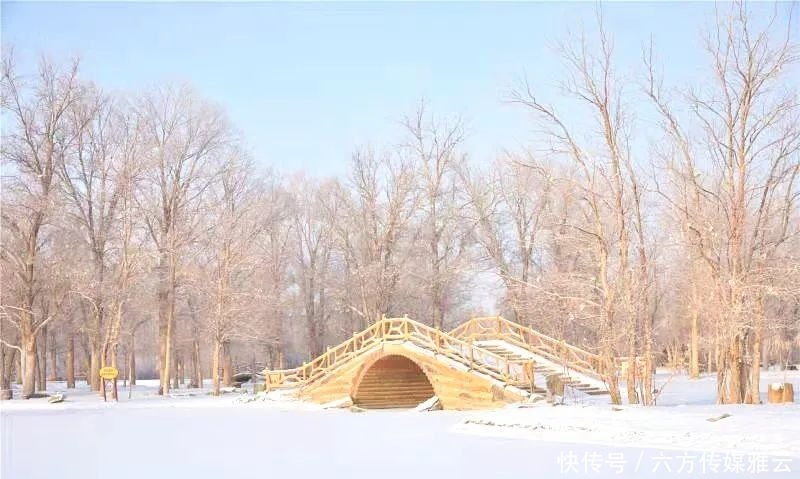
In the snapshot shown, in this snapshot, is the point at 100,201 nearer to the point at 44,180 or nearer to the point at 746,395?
the point at 44,180

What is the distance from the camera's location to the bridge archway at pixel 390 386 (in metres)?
25.6

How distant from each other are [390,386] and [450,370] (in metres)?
4.31

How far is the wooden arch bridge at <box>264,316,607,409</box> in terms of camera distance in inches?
842

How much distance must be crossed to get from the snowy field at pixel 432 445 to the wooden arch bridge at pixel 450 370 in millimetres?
1161

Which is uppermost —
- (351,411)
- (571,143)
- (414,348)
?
(571,143)

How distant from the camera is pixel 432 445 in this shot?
14555 mm

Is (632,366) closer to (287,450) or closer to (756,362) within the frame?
(756,362)

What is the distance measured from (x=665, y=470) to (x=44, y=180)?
2559 centimetres

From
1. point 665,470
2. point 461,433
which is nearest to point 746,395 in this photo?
point 461,433

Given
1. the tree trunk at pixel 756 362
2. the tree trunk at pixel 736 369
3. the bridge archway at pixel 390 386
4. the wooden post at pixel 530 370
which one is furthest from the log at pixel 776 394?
the bridge archway at pixel 390 386

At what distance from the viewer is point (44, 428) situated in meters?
19.7

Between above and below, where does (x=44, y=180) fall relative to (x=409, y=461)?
above

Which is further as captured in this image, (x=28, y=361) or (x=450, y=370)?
(x=28, y=361)

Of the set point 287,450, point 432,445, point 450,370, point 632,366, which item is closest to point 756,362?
point 632,366
